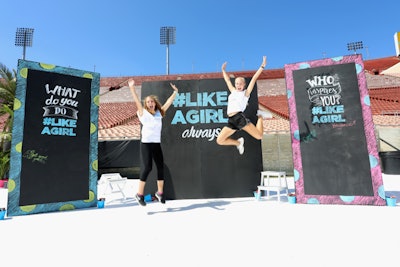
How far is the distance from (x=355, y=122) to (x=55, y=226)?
16.2ft

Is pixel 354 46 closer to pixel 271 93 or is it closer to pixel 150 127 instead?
pixel 271 93

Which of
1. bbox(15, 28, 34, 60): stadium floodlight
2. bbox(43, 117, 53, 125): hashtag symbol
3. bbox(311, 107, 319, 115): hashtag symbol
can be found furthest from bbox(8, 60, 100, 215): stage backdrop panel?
bbox(15, 28, 34, 60): stadium floodlight

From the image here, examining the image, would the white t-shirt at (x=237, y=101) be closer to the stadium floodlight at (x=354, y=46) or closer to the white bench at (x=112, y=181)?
the white bench at (x=112, y=181)

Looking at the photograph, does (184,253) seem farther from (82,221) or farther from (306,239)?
(82,221)

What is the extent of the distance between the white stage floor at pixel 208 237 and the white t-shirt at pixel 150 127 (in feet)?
3.87

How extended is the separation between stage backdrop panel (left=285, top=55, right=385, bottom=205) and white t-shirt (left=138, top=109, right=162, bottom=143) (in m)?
2.57

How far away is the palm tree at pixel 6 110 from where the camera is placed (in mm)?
7992

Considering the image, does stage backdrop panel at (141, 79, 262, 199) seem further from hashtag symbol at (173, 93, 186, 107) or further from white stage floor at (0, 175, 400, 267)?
white stage floor at (0, 175, 400, 267)

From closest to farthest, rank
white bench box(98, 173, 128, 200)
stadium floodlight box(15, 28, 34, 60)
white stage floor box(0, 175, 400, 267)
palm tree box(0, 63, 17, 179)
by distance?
white stage floor box(0, 175, 400, 267) < white bench box(98, 173, 128, 200) < palm tree box(0, 63, 17, 179) < stadium floodlight box(15, 28, 34, 60)

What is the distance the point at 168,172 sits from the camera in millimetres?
4602

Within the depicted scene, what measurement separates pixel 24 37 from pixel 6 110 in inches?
1292

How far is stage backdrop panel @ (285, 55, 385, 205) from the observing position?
3730 mm

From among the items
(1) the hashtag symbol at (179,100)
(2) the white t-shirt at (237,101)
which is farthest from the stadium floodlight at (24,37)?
(2) the white t-shirt at (237,101)

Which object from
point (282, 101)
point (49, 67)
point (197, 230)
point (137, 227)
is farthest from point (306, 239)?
point (282, 101)
